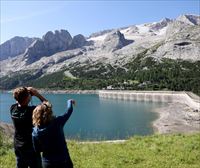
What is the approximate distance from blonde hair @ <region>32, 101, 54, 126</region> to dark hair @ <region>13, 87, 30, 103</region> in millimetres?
728

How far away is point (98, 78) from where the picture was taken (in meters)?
195

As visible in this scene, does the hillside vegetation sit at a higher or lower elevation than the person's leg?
lower

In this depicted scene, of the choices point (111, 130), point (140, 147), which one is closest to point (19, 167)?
point (140, 147)

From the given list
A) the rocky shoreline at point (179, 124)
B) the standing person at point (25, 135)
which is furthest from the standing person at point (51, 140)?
the rocky shoreline at point (179, 124)

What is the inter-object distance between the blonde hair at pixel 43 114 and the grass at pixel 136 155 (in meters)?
4.32

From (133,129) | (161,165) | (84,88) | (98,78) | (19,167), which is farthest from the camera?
(98,78)

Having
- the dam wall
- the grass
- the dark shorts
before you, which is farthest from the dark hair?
the dam wall

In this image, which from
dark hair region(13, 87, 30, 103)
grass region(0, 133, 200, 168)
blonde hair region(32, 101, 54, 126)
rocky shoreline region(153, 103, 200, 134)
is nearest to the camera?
blonde hair region(32, 101, 54, 126)

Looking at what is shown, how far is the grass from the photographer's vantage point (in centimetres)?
1035

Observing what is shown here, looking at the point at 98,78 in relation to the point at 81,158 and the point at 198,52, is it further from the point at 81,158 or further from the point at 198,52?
the point at 81,158

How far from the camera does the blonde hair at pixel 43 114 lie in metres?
6.12

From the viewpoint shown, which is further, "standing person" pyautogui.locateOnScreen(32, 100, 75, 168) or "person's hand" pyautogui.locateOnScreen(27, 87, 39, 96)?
"person's hand" pyautogui.locateOnScreen(27, 87, 39, 96)

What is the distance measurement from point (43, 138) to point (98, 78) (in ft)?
620

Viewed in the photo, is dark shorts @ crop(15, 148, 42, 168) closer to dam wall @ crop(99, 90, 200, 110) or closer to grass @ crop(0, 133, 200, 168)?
grass @ crop(0, 133, 200, 168)
